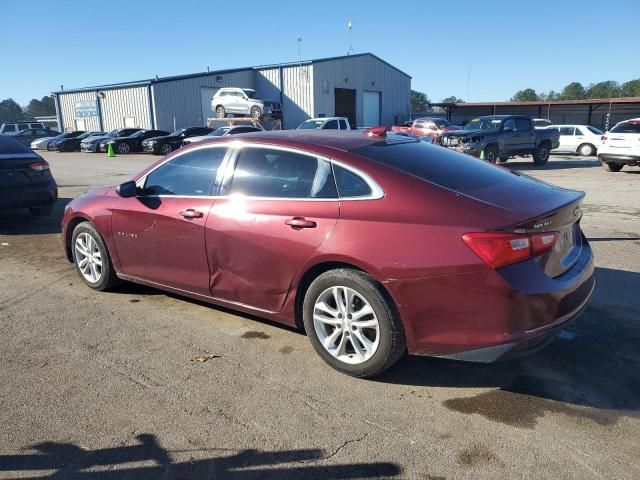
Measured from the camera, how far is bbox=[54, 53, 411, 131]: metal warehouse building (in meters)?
40.9

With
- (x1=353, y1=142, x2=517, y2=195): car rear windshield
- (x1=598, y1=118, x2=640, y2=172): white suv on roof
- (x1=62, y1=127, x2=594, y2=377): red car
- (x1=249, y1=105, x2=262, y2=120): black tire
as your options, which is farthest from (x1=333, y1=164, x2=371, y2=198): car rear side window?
(x1=249, y1=105, x2=262, y2=120): black tire

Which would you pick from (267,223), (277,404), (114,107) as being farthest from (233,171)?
(114,107)

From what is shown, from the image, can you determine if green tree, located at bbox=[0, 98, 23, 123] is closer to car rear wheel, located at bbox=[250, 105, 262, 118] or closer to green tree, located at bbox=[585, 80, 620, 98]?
car rear wheel, located at bbox=[250, 105, 262, 118]

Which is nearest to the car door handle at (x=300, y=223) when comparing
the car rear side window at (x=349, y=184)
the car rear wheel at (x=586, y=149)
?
the car rear side window at (x=349, y=184)

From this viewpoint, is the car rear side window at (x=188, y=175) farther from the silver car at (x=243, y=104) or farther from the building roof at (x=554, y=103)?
the building roof at (x=554, y=103)

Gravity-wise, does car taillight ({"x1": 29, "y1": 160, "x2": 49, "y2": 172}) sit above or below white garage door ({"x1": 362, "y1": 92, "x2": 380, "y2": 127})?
below

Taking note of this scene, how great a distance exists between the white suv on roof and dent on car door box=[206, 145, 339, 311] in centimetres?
1556

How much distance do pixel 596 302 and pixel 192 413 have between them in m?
3.73

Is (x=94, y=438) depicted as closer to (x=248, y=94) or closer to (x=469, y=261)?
(x=469, y=261)

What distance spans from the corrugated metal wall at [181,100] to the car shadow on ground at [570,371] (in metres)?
40.1

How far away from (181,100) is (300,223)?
40.5 metres

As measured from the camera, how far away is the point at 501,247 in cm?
297

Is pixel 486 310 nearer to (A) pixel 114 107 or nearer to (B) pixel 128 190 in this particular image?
(B) pixel 128 190

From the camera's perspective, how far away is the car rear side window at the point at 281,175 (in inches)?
145
